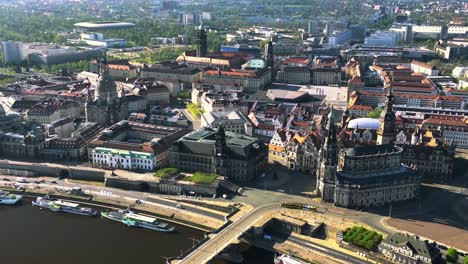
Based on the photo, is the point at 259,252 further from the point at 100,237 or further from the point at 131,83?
the point at 131,83

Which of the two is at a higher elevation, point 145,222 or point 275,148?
point 275,148

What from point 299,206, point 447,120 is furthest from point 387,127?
point 447,120

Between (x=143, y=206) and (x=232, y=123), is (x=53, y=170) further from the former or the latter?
(x=232, y=123)

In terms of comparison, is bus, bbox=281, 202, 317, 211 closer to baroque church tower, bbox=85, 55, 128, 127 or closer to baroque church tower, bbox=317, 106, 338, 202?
baroque church tower, bbox=317, 106, 338, 202

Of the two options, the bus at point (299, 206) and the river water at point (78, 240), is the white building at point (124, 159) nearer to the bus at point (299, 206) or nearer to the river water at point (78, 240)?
the river water at point (78, 240)

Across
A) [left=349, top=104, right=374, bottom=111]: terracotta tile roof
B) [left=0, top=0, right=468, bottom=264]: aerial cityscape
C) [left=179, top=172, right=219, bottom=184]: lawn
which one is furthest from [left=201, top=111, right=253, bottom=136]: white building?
[left=349, top=104, right=374, bottom=111]: terracotta tile roof
